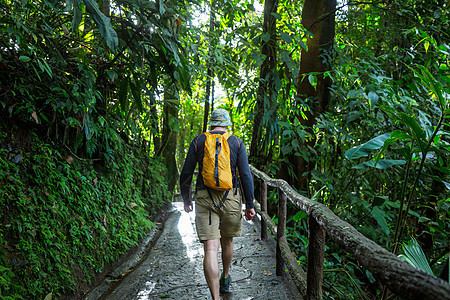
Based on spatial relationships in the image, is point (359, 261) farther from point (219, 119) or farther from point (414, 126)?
point (219, 119)

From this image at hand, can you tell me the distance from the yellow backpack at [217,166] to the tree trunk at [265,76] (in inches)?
133

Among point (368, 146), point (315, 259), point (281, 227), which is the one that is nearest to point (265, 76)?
point (281, 227)

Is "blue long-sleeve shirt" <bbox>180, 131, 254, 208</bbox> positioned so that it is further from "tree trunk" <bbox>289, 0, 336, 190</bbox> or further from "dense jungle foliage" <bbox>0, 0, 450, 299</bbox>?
"tree trunk" <bbox>289, 0, 336, 190</bbox>

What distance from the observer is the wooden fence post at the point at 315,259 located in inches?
89.3

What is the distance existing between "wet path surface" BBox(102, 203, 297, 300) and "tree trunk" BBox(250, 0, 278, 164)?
2.33 m

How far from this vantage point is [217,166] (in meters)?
2.96

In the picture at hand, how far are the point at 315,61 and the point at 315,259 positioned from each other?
16.2 feet

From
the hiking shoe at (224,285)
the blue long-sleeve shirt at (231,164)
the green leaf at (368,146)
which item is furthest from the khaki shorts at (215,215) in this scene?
the green leaf at (368,146)

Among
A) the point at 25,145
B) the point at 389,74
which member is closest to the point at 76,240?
the point at 25,145

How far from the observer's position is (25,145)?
3.32 metres

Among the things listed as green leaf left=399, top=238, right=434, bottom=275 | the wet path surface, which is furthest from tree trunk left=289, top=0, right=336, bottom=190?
green leaf left=399, top=238, right=434, bottom=275

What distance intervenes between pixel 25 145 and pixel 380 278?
3.39m

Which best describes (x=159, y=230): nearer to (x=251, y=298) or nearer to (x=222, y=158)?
(x=251, y=298)

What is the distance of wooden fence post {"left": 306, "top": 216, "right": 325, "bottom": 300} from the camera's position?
7.44 feet
